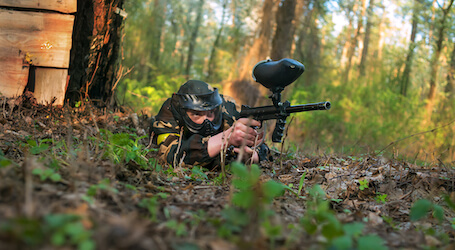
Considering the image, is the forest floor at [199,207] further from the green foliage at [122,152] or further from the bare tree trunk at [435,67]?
the bare tree trunk at [435,67]

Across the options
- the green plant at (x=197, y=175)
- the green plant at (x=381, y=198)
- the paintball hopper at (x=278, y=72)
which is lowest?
the green plant at (x=197, y=175)

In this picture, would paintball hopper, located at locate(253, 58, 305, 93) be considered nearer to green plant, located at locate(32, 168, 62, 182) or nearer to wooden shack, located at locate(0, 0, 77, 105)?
green plant, located at locate(32, 168, 62, 182)

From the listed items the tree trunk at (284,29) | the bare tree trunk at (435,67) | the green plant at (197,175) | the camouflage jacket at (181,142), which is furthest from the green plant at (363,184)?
the bare tree trunk at (435,67)

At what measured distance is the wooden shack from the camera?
3.70 metres

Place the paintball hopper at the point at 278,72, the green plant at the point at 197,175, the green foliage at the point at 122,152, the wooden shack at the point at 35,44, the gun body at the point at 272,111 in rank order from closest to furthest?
the green foliage at the point at 122,152 < the green plant at the point at 197,175 < the gun body at the point at 272,111 < the paintball hopper at the point at 278,72 < the wooden shack at the point at 35,44

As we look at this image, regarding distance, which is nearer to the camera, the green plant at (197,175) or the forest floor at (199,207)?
the forest floor at (199,207)

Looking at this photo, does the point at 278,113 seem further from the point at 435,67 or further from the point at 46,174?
the point at 435,67

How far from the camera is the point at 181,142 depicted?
11.2 ft

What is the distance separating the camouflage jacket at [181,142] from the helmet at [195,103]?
5.0 inches

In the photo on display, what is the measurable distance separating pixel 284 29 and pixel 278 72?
6372mm

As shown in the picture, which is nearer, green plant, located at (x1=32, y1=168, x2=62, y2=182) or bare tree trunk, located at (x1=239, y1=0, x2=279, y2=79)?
green plant, located at (x1=32, y1=168, x2=62, y2=182)

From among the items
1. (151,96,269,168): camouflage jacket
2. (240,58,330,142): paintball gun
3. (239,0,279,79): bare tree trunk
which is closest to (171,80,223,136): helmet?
(151,96,269,168): camouflage jacket

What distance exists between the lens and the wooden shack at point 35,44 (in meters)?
3.70

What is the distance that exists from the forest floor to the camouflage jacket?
255 millimetres
